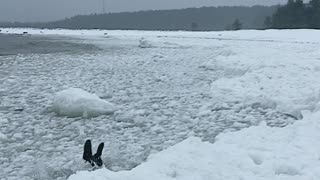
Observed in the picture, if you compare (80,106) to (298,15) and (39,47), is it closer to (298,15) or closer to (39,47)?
(39,47)

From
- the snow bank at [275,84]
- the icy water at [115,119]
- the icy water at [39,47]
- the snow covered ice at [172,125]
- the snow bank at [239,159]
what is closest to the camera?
the snow bank at [239,159]

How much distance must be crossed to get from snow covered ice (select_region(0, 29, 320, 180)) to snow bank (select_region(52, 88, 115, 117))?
1.5 inches

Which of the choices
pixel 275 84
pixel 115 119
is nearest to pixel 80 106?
pixel 115 119

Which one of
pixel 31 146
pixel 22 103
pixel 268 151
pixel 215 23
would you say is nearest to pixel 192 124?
pixel 268 151

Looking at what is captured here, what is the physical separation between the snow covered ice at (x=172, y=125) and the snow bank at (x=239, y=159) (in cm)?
1

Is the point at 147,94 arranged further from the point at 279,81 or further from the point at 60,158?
the point at 60,158

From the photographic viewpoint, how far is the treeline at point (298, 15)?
67375mm

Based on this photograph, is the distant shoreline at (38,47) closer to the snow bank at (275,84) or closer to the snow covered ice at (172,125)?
the snow covered ice at (172,125)

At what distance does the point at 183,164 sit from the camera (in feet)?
18.7

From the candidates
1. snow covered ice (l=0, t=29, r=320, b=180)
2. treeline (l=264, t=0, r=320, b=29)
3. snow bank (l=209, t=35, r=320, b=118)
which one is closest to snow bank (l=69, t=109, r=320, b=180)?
snow covered ice (l=0, t=29, r=320, b=180)

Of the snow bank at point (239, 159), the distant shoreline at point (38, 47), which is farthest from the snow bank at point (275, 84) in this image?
the distant shoreline at point (38, 47)

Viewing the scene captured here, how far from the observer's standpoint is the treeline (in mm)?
67375

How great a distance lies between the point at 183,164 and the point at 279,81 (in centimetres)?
642

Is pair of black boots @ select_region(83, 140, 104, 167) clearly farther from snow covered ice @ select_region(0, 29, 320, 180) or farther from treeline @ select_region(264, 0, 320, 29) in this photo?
treeline @ select_region(264, 0, 320, 29)
